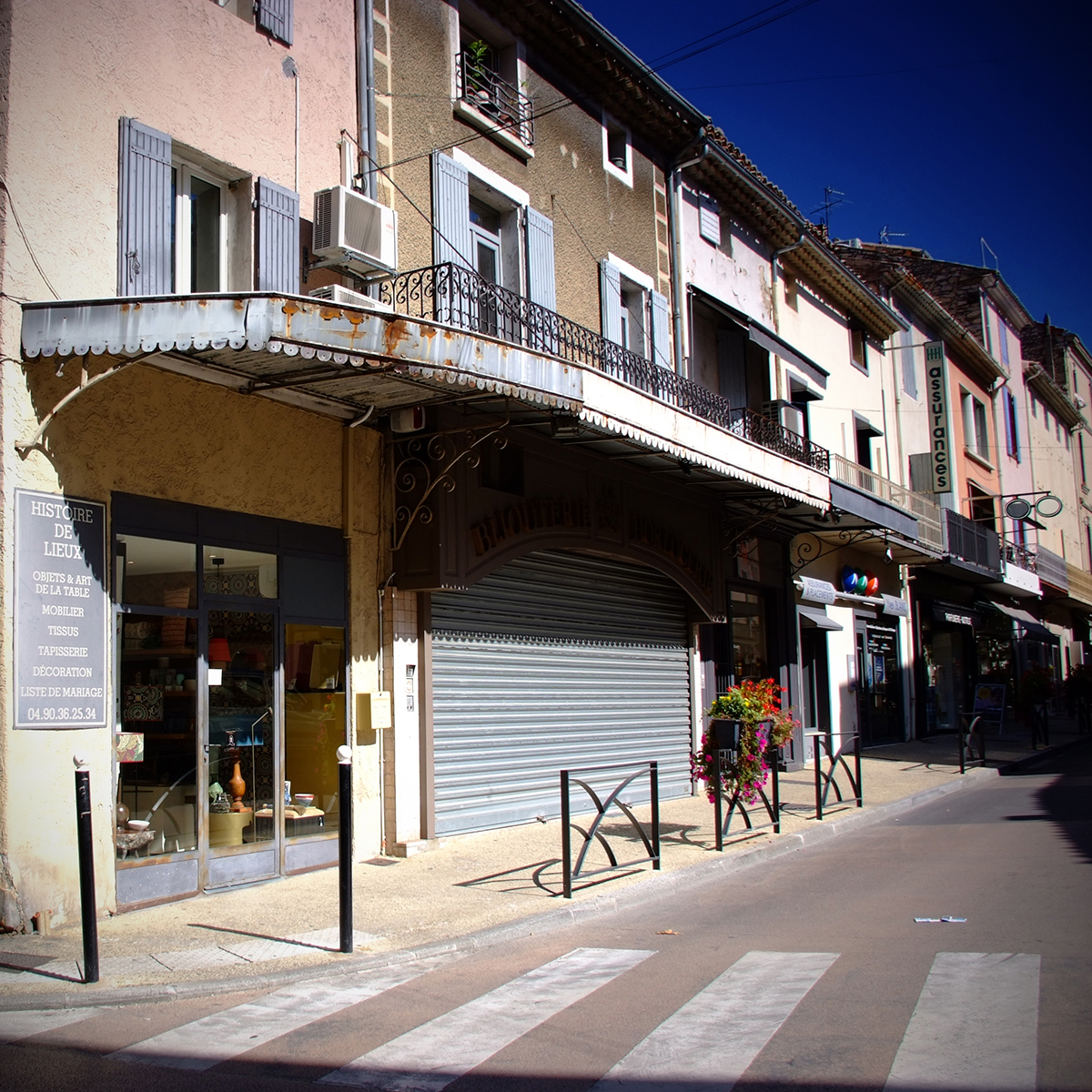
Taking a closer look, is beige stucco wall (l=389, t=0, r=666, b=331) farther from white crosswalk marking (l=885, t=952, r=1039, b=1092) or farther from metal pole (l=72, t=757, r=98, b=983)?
white crosswalk marking (l=885, t=952, r=1039, b=1092)

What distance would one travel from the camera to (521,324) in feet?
37.2

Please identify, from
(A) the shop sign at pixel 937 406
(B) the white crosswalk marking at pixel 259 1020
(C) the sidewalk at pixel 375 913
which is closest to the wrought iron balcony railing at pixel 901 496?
(A) the shop sign at pixel 937 406

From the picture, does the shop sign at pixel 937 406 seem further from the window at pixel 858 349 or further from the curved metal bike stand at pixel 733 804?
the curved metal bike stand at pixel 733 804

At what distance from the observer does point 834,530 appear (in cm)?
2073

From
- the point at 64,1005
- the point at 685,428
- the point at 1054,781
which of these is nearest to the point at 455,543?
the point at 685,428

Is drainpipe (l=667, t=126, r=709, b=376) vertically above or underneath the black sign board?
above

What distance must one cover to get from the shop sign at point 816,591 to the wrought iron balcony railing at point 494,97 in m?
9.85

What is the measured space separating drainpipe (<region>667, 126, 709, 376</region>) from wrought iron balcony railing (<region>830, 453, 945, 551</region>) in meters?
6.20

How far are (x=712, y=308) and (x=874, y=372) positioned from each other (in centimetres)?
964

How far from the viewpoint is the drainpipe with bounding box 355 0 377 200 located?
10594 millimetres

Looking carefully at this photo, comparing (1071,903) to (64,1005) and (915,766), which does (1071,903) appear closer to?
(64,1005)

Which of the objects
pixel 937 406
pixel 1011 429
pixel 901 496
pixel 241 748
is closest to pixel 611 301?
pixel 241 748

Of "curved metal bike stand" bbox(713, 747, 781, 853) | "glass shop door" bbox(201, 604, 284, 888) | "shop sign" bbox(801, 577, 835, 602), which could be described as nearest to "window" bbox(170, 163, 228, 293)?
"glass shop door" bbox(201, 604, 284, 888)

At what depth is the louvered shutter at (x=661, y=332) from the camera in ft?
52.1
